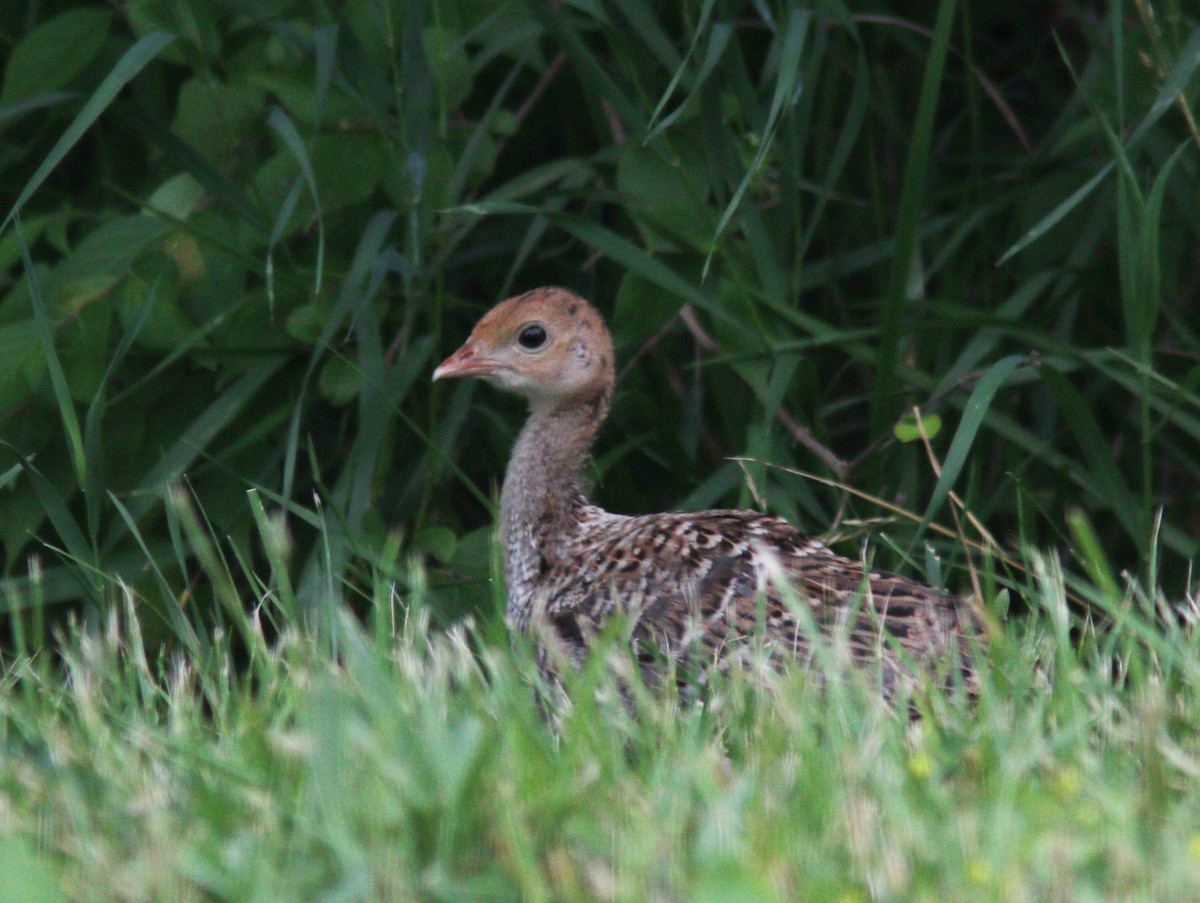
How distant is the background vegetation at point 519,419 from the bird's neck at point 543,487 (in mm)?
109

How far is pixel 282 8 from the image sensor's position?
3553 millimetres

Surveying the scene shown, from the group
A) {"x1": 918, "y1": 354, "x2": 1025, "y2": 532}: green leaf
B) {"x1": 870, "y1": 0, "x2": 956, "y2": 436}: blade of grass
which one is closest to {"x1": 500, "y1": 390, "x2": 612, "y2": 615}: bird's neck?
{"x1": 870, "y1": 0, "x2": 956, "y2": 436}: blade of grass

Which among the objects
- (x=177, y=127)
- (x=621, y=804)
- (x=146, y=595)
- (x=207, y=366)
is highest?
(x=177, y=127)

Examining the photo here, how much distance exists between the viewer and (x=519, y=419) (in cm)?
452

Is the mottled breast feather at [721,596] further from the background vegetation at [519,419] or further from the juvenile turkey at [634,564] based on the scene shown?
the background vegetation at [519,419]

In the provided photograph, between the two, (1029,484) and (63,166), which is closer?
(1029,484)

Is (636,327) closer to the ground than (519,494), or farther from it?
farther from it

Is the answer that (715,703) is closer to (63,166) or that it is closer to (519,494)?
(519,494)

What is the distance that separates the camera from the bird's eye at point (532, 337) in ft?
11.8

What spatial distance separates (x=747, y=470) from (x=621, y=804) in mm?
1619

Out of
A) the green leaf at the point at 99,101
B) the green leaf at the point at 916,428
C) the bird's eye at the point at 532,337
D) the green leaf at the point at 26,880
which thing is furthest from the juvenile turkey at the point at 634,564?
the green leaf at the point at 99,101

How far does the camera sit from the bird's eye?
11.8 ft

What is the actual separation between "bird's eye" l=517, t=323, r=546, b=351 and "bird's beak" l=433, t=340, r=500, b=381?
0.29 feet

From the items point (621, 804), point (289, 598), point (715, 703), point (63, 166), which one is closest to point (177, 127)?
point (63, 166)
